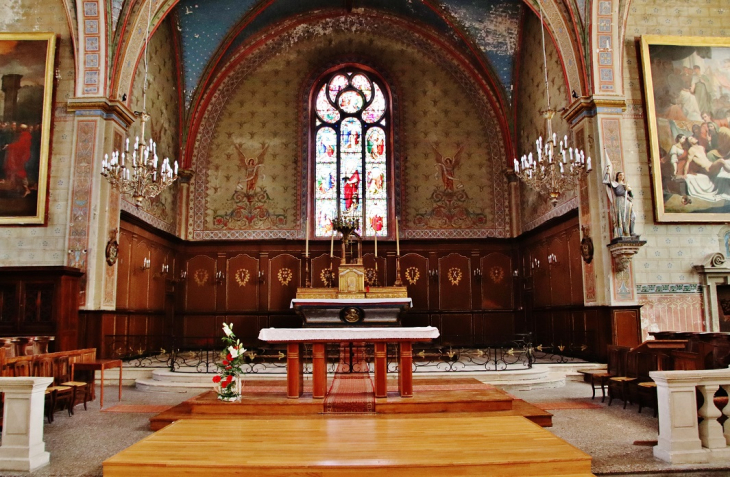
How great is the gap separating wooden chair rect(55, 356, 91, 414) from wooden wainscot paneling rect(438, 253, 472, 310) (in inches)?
448

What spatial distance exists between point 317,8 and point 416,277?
30.2ft

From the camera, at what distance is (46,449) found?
6625mm

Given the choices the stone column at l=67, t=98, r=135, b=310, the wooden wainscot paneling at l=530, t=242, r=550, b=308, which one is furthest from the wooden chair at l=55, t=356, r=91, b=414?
the wooden wainscot paneling at l=530, t=242, r=550, b=308

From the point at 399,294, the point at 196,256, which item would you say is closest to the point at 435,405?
the point at 399,294

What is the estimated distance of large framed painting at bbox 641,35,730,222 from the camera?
13320mm

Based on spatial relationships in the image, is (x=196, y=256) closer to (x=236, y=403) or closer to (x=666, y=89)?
(x=236, y=403)

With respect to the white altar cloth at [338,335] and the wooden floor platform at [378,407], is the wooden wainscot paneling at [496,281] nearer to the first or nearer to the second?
the wooden floor platform at [378,407]

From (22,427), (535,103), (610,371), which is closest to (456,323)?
(535,103)

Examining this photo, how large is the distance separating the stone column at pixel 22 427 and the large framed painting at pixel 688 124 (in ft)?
41.0

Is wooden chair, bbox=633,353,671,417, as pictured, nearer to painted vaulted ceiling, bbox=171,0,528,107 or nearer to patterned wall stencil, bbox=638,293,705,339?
patterned wall stencil, bbox=638,293,705,339

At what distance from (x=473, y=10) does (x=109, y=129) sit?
10859 mm

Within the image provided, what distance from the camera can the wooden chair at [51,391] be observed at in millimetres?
8102

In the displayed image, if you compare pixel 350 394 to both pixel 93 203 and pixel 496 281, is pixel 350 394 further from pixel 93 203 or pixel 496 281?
pixel 496 281

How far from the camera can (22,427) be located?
19.4ft
